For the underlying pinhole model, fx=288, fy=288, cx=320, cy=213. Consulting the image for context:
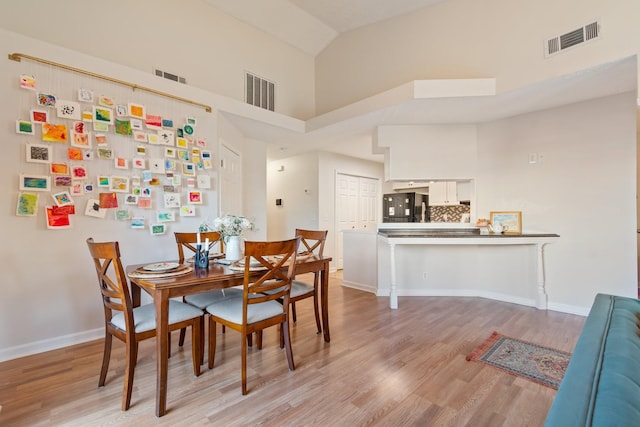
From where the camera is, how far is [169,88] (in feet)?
9.97

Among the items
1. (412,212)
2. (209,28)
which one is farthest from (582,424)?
(412,212)

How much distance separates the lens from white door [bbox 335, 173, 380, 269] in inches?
240

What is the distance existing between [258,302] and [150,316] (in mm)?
687

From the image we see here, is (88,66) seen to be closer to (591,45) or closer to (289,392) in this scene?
(289,392)

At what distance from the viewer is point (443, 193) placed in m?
5.15

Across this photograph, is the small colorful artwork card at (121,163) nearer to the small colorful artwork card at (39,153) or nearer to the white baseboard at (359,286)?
the small colorful artwork card at (39,153)

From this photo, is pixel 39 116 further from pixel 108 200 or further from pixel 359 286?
pixel 359 286

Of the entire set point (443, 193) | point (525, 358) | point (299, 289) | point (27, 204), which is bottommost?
point (525, 358)

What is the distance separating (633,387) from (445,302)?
125 inches

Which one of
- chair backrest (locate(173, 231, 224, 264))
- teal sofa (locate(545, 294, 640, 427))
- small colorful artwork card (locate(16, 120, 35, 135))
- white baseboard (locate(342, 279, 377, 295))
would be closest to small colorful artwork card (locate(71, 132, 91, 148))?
small colorful artwork card (locate(16, 120, 35, 135))

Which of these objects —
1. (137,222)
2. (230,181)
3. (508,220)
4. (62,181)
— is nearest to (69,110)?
(62,181)

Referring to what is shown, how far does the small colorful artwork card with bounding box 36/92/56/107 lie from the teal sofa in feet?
11.7

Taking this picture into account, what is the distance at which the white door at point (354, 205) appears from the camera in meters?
6.09

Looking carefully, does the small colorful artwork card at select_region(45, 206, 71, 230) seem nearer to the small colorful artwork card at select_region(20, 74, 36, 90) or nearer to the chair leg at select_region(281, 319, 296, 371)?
the small colorful artwork card at select_region(20, 74, 36, 90)
